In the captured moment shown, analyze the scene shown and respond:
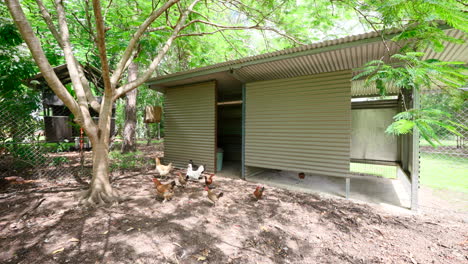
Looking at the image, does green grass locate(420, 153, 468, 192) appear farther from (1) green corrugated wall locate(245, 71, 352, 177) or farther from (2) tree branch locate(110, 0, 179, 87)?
(2) tree branch locate(110, 0, 179, 87)

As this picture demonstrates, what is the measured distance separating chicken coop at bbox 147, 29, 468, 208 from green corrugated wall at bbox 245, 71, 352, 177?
19mm

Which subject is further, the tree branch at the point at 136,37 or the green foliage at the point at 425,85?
the tree branch at the point at 136,37

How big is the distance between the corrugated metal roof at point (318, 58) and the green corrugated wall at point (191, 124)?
82cm

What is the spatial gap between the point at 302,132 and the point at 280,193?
1.56m

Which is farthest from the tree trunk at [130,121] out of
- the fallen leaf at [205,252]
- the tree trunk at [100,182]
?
the fallen leaf at [205,252]

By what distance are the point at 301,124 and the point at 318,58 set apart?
59.8 inches

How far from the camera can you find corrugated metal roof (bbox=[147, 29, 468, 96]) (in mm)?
3023

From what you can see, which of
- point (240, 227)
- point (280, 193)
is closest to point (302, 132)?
point (280, 193)

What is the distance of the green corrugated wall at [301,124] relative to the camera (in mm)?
3984

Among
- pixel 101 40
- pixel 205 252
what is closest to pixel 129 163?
pixel 101 40

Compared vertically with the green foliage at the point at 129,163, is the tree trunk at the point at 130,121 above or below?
above

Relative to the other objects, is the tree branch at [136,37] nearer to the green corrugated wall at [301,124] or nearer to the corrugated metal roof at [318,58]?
the corrugated metal roof at [318,58]

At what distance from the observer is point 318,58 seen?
3.71 metres

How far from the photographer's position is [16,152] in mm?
4191
